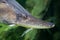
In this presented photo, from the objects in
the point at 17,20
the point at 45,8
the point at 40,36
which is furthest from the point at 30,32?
the point at 17,20

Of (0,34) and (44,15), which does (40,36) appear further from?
(0,34)

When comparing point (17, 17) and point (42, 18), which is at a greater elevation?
point (17, 17)

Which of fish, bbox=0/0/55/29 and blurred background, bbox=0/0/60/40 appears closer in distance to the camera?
fish, bbox=0/0/55/29

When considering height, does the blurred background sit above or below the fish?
below

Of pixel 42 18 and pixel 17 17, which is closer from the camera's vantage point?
pixel 17 17
